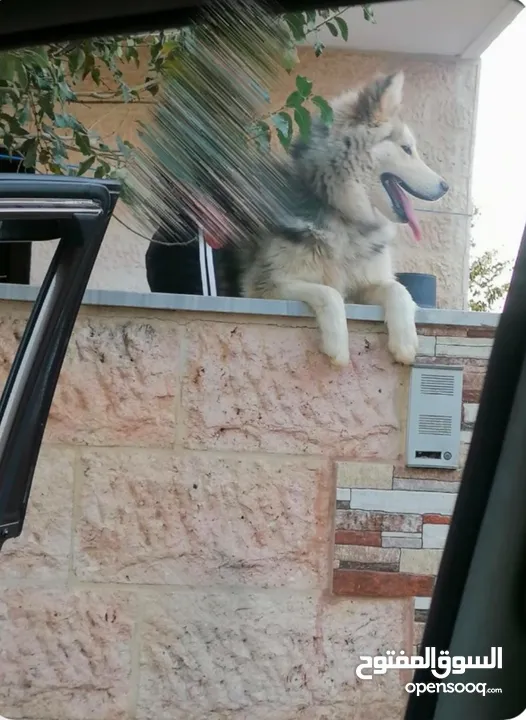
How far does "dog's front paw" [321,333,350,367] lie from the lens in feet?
4.05

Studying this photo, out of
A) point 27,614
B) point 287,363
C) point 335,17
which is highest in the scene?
point 335,17

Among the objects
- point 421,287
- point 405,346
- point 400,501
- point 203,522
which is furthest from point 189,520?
point 421,287

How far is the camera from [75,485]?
4.00ft

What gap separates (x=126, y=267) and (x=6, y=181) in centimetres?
62

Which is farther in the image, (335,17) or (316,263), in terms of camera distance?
(316,263)

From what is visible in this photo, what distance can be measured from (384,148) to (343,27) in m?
0.23

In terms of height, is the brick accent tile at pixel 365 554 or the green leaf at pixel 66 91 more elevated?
the green leaf at pixel 66 91

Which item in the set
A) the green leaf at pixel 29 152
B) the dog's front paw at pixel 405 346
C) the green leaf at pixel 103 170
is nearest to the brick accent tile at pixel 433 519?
the dog's front paw at pixel 405 346

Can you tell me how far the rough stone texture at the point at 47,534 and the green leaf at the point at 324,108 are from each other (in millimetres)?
739

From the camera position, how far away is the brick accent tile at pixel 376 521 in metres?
1.19

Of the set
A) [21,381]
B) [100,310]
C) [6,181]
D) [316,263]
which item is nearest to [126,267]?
[100,310]

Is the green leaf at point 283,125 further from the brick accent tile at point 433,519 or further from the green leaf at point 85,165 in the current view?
the brick accent tile at point 433,519

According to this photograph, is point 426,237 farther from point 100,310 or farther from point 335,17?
point 100,310

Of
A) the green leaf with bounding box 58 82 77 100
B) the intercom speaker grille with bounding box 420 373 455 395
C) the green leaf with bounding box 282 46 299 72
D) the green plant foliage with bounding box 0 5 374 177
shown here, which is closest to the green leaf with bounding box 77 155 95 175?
the green plant foliage with bounding box 0 5 374 177
